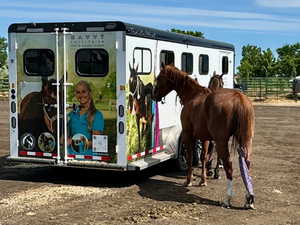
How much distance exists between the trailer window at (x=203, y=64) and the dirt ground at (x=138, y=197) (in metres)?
2.29

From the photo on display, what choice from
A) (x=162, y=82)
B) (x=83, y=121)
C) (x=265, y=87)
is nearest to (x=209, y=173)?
(x=162, y=82)

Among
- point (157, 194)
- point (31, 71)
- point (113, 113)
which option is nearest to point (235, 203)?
point (157, 194)

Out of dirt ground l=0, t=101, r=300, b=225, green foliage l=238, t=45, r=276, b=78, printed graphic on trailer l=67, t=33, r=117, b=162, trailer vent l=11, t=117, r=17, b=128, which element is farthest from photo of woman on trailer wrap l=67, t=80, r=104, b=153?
green foliage l=238, t=45, r=276, b=78

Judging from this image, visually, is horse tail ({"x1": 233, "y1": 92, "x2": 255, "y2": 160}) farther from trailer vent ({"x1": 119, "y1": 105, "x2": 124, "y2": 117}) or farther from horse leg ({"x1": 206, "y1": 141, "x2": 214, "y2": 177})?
horse leg ({"x1": 206, "y1": 141, "x2": 214, "y2": 177})

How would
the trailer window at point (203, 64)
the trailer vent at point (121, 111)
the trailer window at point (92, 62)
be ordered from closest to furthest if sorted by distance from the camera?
the trailer vent at point (121, 111), the trailer window at point (92, 62), the trailer window at point (203, 64)

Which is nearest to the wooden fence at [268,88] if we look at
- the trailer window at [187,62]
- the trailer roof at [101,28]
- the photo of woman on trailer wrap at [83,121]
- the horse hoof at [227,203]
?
the trailer window at [187,62]

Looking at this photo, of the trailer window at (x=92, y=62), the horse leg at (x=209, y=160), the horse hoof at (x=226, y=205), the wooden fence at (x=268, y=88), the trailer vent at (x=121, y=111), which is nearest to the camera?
the horse hoof at (x=226, y=205)

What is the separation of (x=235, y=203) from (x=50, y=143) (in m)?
3.46

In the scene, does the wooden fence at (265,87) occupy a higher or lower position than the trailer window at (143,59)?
lower

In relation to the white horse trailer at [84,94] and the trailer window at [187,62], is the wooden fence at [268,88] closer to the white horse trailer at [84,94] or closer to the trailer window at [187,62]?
the trailer window at [187,62]

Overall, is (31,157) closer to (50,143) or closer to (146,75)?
(50,143)

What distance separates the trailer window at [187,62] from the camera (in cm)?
1020

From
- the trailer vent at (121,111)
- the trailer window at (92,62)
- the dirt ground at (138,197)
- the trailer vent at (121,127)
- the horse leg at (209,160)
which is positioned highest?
the trailer window at (92,62)

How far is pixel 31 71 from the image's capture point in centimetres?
878
